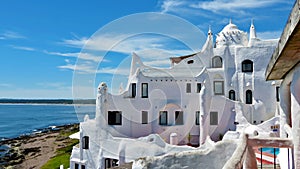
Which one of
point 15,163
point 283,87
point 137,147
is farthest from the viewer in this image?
point 15,163

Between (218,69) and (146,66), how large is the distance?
6497 millimetres

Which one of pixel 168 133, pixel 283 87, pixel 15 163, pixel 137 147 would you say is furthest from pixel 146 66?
pixel 15 163

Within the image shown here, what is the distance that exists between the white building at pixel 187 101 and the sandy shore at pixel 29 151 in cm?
2395

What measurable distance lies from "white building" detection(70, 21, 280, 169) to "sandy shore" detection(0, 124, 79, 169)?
943 inches

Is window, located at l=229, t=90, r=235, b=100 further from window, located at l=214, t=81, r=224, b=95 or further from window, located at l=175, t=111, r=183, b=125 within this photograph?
window, located at l=175, t=111, r=183, b=125

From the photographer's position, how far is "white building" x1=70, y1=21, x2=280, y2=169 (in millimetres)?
23250

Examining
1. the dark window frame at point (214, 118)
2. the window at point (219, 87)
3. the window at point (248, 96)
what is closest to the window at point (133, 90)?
the dark window frame at point (214, 118)

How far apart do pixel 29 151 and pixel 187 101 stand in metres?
39.5

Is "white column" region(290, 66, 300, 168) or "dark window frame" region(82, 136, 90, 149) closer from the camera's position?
"white column" region(290, 66, 300, 168)

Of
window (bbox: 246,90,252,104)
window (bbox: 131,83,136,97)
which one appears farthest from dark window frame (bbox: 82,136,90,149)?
window (bbox: 246,90,252,104)

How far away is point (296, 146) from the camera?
21.6ft

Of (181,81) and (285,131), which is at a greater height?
(181,81)

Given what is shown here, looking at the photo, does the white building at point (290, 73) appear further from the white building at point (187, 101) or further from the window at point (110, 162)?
the window at point (110, 162)

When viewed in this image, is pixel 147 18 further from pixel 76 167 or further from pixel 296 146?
pixel 296 146
